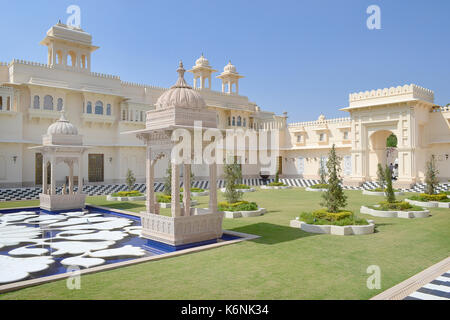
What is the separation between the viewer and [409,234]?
821 cm

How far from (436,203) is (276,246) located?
8860 millimetres

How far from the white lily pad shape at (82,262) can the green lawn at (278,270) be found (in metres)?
0.79

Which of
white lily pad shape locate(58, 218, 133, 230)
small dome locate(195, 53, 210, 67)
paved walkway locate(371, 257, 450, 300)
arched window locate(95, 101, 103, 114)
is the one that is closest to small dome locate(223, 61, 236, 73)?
small dome locate(195, 53, 210, 67)

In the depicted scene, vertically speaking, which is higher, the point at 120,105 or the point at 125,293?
the point at 120,105

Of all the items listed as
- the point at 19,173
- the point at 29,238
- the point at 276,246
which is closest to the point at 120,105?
the point at 19,173

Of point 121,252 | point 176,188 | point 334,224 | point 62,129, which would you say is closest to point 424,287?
point 334,224

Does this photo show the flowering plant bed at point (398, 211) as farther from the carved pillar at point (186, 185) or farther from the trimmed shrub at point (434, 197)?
the carved pillar at point (186, 185)

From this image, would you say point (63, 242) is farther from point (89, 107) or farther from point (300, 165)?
point (300, 165)

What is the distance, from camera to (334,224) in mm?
8547

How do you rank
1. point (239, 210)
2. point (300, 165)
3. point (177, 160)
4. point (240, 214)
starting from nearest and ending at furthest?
point (177, 160) → point (240, 214) → point (239, 210) → point (300, 165)

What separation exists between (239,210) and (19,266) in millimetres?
6843

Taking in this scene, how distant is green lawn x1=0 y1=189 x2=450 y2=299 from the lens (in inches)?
179

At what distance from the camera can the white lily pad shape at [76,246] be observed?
7.02 meters
